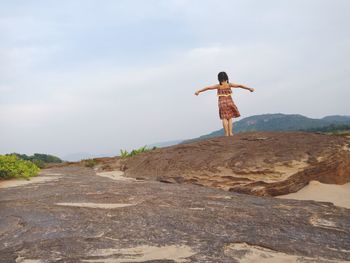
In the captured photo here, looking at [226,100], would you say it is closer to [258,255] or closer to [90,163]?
[90,163]

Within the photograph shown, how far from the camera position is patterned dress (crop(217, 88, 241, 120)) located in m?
12.0

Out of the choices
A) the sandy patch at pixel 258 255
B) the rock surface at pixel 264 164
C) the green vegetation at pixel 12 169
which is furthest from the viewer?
the green vegetation at pixel 12 169

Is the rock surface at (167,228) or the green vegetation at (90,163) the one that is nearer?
the rock surface at (167,228)

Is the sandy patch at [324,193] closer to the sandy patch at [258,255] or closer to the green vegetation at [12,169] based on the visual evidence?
the sandy patch at [258,255]

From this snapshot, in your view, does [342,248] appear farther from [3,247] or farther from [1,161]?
[1,161]

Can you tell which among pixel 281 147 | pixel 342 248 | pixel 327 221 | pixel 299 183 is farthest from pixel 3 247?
pixel 281 147

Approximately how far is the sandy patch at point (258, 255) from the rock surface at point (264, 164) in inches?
141

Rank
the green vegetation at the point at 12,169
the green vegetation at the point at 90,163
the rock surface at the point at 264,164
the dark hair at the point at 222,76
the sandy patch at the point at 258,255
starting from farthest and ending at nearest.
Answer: the green vegetation at the point at 90,163 < the dark hair at the point at 222,76 < the green vegetation at the point at 12,169 < the rock surface at the point at 264,164 < the sandy patch at the point at 258,255

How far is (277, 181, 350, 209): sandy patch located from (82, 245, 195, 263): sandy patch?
3827mm

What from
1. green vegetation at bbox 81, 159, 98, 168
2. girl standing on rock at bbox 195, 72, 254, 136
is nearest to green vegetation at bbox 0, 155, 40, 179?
green vegetation at bbox 81, 159, 98, 168

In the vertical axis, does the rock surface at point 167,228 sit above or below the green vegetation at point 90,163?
below

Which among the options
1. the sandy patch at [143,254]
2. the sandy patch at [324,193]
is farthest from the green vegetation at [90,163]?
the sandy patch at [143,254]

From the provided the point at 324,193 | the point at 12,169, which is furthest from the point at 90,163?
the point at 324,193

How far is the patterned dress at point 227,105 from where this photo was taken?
12.0 metres
